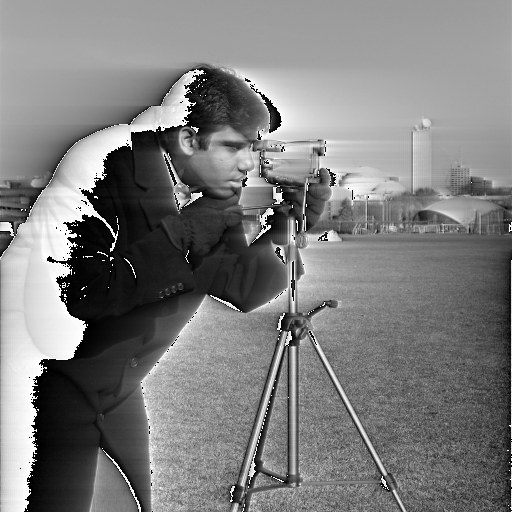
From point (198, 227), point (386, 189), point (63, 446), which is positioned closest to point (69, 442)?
point (63, 446)

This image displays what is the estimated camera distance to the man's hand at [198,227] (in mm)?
1677

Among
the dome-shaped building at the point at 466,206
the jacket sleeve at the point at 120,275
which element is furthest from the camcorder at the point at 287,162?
the dome-shaped building at the point at 466,206

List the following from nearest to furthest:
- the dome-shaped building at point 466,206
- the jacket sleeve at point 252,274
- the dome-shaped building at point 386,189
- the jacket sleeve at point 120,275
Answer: the jacket sleeve at point 120,275 → the jacket sleeve at point 252,274 → the dome-shaped building at point 386,189 → the dome-shaped building at point 466,206

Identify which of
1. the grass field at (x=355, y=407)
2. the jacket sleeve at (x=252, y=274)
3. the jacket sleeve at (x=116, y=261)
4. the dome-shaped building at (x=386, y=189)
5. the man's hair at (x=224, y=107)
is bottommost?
the grass field at (x=355, y=407)

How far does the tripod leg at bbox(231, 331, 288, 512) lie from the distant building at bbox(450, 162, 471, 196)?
0.92 metres

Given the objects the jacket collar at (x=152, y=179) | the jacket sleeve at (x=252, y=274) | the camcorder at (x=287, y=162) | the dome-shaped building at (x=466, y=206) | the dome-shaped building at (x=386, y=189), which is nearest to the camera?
the jacket collar at (x=152, y=179)

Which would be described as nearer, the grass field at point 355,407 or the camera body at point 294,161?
the camera body at point 294,161

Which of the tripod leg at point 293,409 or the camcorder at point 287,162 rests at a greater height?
the camcorder at point 287,162

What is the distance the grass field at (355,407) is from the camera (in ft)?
9.71

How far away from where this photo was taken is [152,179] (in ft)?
6.37

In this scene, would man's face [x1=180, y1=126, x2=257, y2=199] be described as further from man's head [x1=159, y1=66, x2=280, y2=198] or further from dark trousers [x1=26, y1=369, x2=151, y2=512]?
dark trousers [x1=26, y1=369, x2=151, y2=512]

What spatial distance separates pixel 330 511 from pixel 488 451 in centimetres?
114

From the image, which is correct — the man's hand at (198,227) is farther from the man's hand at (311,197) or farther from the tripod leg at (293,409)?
the tripod leg at (293,409)

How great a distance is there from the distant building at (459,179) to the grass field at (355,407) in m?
0.44
